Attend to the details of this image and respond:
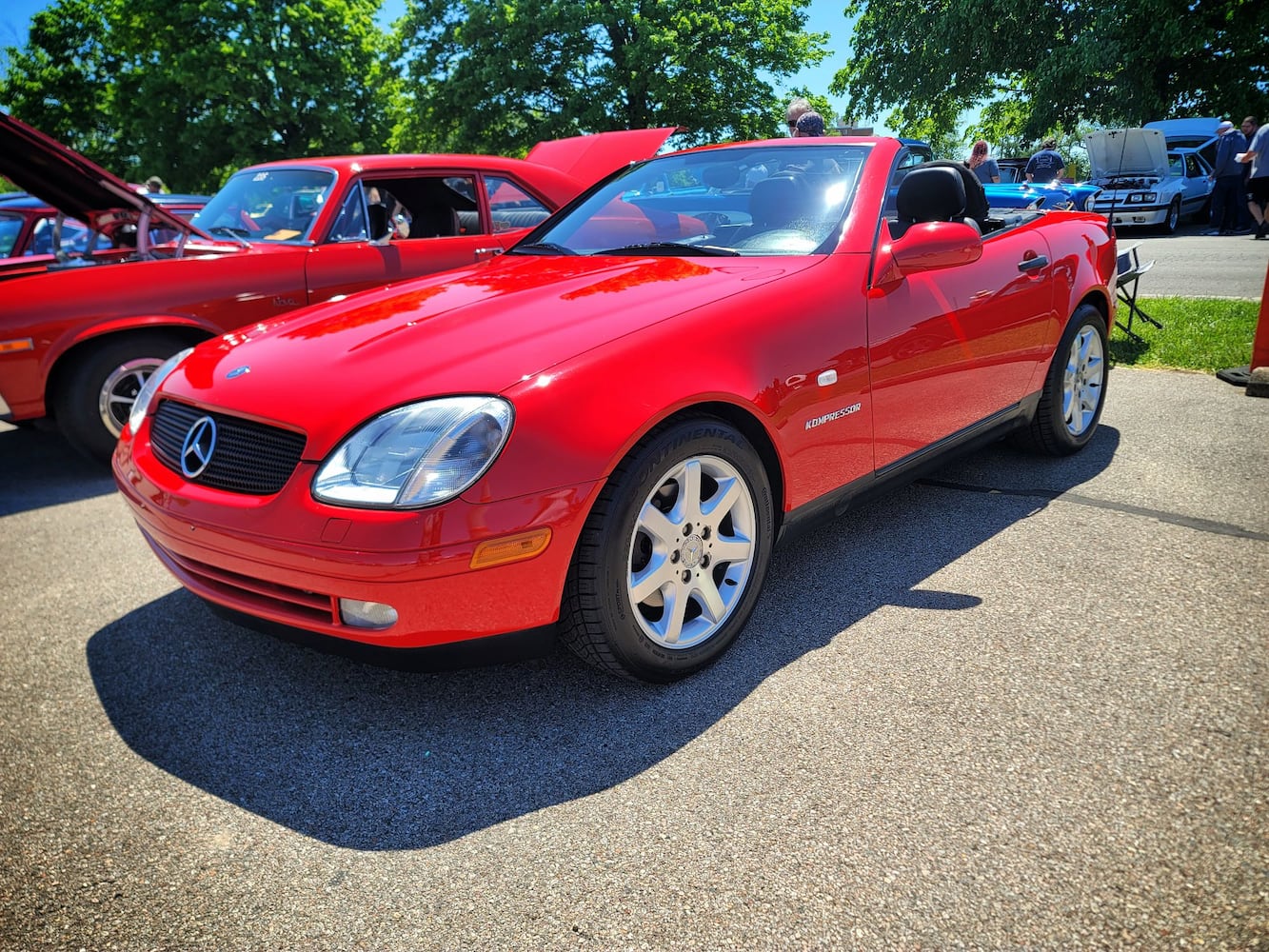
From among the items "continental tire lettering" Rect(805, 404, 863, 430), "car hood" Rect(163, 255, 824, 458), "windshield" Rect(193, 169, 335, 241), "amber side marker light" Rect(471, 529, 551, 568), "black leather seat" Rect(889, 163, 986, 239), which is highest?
"windshield" Rect(193, 169, 335, 241)

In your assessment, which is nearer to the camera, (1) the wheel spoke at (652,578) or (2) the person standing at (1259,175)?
(1) the wheel spoke at (652,578)

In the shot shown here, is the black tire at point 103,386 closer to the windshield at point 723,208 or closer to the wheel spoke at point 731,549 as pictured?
the windshield at point 723,208

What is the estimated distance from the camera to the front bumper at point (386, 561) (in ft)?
6.73

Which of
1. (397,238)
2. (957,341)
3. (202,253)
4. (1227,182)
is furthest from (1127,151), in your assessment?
(202,253)

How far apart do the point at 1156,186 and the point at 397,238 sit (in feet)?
52.2

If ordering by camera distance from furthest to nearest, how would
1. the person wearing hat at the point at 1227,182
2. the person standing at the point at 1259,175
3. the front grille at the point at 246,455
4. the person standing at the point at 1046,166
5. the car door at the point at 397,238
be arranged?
the person wearing hat at the point at 1227,182
the person standing at the point at 1259,175
the person standing at the point at 1046,166
the car door at the point at 397,238
the front grille at the point at 246,455

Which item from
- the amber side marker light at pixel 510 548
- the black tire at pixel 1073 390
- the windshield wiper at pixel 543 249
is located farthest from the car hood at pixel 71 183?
the black tire at pixel 1073 390

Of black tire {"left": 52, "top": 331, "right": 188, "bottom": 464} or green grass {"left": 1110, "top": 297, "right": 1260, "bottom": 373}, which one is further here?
green grass {"left": 1110, "top": 297, "right": 1260, "bottom": 373}

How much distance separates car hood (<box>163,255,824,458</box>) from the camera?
224cm

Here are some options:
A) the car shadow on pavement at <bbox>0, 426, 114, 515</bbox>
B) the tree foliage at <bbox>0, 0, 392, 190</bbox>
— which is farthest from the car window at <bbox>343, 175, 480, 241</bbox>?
the tree foliage at <bbox>0, 0, 392, 190</bbox>

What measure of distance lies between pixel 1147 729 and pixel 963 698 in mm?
423

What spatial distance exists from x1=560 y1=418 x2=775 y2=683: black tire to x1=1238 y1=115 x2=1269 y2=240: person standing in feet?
46.3

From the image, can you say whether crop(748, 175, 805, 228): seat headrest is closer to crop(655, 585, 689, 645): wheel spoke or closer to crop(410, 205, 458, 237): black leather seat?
crop(655, 585, 689, 645): wheel spoke

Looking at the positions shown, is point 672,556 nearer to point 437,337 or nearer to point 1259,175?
point 437,337
